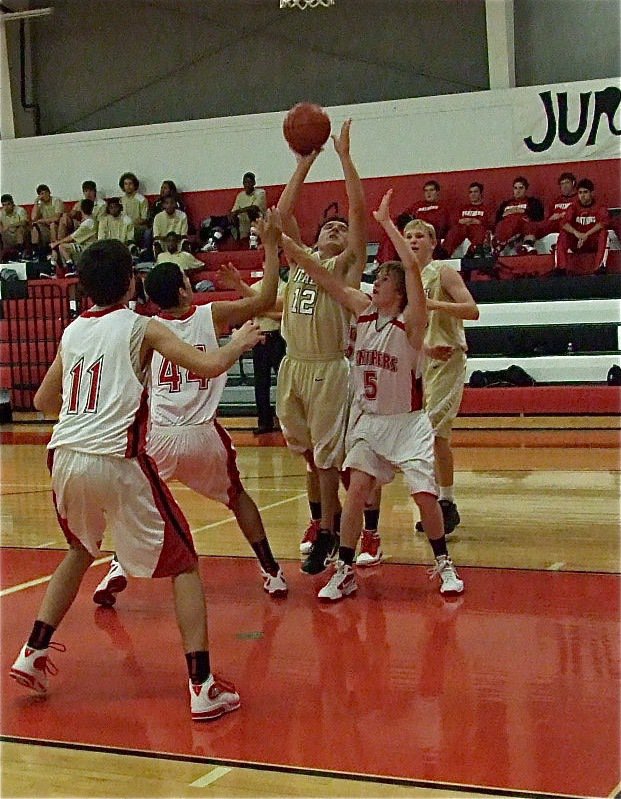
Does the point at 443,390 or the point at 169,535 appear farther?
the point at 443,390

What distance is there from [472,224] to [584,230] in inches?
64.5

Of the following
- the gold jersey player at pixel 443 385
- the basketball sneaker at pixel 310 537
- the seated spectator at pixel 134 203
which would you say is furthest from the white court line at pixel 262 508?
the seated spectator at pixel 134 203

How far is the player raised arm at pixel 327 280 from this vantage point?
16.5 ft

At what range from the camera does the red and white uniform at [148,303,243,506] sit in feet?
15.6

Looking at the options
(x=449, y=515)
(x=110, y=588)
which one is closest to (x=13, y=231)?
(x=449, y=515)

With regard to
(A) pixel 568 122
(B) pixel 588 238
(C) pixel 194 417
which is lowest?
(C) pixel 194 417

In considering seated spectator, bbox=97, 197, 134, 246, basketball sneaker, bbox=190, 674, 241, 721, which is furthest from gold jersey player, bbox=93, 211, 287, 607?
seated spectator, bbox=97, 197, 134, 246

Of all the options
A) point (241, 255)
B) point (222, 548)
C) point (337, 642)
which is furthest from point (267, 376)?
point (337, 642)

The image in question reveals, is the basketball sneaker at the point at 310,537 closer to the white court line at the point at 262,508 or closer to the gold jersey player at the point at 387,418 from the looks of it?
the gold jersey player at the point at 387,418

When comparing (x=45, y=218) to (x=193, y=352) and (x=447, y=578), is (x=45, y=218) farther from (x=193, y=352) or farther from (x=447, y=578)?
(x=193, y=352)

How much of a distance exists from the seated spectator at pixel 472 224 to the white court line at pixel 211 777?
1189cm

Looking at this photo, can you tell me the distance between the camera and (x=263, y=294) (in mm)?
4426

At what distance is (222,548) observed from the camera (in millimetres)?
6113

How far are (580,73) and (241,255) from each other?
526 centimetres
